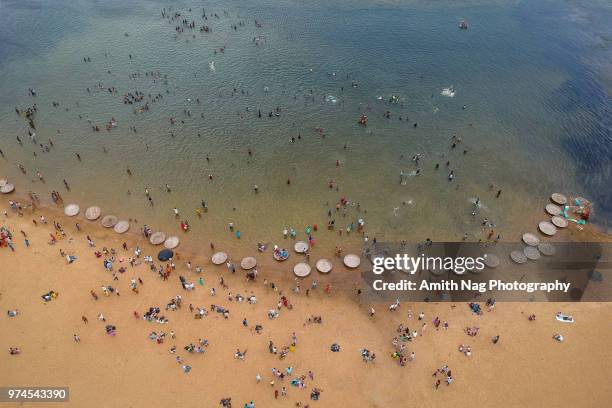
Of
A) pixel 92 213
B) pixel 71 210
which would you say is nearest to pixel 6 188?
pixel 71 210

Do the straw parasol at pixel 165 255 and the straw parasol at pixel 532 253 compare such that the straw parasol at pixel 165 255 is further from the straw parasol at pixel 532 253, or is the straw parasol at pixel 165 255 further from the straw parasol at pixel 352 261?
the straw parasol at pixel 532 253

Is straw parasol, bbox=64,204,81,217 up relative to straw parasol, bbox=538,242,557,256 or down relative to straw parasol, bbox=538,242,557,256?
up

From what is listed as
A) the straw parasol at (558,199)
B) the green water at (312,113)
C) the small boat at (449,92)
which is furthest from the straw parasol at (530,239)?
the small boat at (449,92)

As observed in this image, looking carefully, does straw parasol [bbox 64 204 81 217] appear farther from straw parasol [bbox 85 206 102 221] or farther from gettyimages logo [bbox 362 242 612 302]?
gettyimages logo [bbox 362 242 612 302]

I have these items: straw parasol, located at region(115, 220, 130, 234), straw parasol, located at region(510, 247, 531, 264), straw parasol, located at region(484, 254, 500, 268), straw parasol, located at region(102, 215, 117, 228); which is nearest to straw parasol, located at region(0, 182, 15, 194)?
straw parasol, located at region(102, 215, 117, 228)

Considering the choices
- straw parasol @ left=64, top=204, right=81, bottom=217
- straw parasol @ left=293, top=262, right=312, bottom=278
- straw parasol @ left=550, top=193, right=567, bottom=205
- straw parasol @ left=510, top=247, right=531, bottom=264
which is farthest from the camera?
straw parasol @ left=550, top=193, right=567, bottom=205

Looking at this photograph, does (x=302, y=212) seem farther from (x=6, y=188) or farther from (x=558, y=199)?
(x=6, y=188)

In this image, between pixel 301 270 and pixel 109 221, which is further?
pixel 109 221
